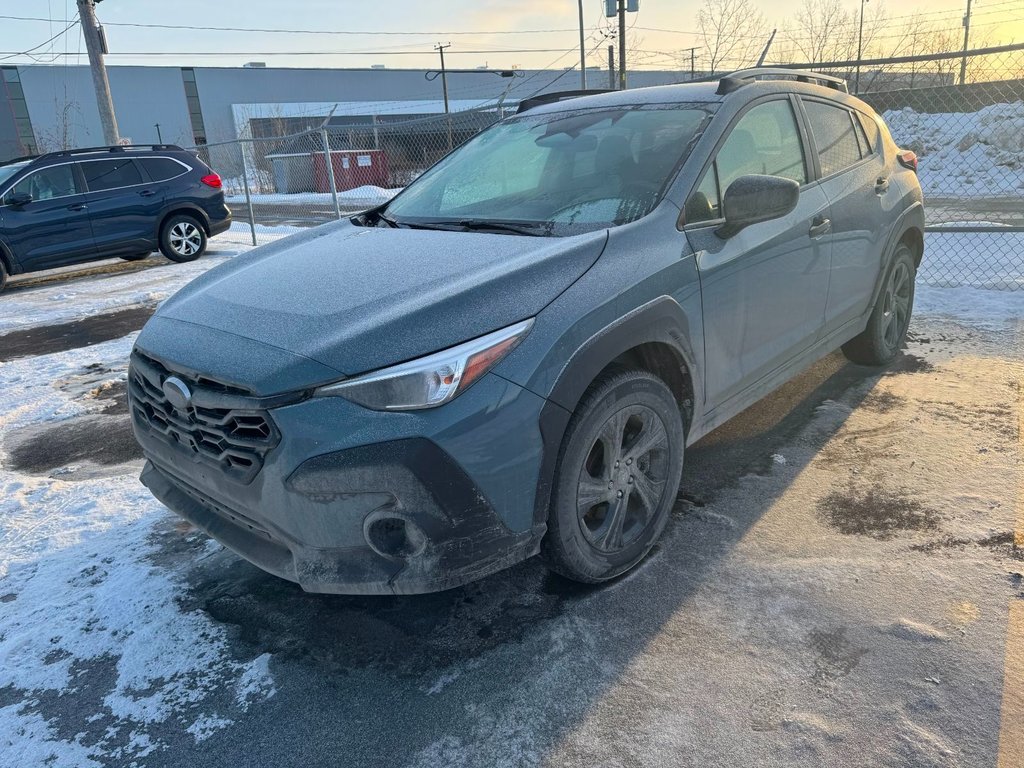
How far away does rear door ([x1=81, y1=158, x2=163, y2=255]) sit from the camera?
34.8 feet

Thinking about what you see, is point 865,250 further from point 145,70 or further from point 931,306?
point 145,70

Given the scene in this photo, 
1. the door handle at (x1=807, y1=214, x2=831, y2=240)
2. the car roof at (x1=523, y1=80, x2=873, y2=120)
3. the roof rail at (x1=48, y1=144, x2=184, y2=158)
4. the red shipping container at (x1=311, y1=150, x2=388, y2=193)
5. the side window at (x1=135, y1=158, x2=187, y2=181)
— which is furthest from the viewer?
the red shipping container at (x1=311, y1=150, x2=388, y2=193)

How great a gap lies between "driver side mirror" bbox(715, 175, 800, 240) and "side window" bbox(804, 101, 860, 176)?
988 mm

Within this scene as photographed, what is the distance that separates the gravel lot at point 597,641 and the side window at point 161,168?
28.8 ft

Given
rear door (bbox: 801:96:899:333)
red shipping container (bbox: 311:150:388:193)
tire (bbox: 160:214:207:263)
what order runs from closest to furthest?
rear door (bbox: 801:96:899:333), tire (bbox: 160:214:207:263), red shipping container (bbox: 311:150:388:193)

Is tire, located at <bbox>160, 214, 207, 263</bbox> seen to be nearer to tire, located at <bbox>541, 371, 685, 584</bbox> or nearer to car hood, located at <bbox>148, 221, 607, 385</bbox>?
car hood, located at <bbox>148, 221, 607, 385</bbox>

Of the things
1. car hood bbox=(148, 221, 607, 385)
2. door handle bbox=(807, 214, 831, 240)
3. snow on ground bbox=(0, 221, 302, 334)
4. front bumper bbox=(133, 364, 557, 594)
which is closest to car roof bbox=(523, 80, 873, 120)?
door handle bbox=(807, 214, 831, 240)

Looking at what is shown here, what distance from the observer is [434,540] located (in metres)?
2.16

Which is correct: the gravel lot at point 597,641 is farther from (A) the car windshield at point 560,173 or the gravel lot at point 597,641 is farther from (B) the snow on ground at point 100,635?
(A) the car windshield at point 560,173

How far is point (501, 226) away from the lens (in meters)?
3.01

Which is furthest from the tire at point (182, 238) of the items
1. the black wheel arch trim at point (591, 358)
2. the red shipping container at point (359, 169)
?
the red shipping container at point (359, 169)

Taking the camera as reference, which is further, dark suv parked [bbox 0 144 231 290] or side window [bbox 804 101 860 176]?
dark suv parked [bbox 0 144 231 290]

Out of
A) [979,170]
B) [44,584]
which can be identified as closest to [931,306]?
[44,584]

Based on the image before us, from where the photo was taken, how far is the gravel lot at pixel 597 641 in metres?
2.08
